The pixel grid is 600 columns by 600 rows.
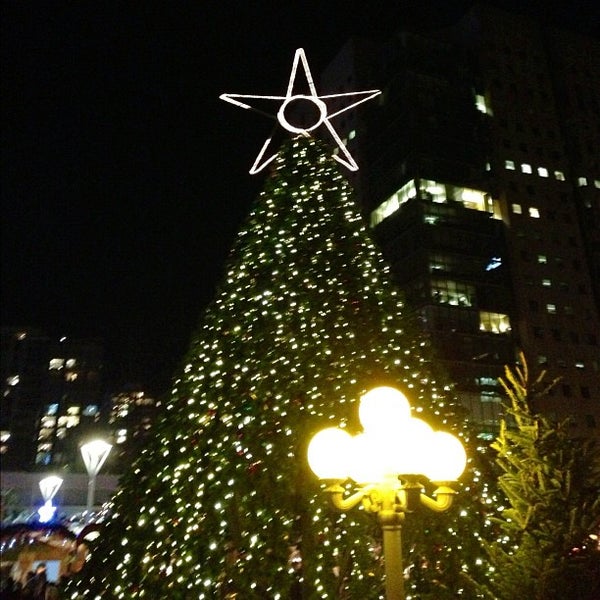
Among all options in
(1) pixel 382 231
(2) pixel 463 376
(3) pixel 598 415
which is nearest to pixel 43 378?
(1) pixel 382 231

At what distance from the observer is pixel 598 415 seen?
4344 cm

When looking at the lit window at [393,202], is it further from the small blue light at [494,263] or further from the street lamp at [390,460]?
the street lamp at [390,460]

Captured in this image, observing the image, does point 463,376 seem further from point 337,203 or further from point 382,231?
point 337,203

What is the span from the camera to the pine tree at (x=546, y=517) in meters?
6.34

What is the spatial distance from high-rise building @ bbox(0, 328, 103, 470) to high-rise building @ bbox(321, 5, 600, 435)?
50.4m

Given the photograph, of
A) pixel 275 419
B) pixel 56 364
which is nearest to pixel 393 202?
pixel 275 419

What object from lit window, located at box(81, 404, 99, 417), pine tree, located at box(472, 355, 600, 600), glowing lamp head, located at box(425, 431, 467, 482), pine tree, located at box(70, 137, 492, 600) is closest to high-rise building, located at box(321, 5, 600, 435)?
pine tree, located at box(70, 137, 492, 600)

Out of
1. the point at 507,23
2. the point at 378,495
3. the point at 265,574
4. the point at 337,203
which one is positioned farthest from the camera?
the point at 507,23

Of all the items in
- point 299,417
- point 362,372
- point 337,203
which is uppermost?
point 337,203

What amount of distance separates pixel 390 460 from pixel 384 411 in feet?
1.25

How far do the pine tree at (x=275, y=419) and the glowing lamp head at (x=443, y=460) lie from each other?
2.08 m

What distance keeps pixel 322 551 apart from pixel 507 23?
60.0 meters

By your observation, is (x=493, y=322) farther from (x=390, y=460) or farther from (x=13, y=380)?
(x=13, y=380)

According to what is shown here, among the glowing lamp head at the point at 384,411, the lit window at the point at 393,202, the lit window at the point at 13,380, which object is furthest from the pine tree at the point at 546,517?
the lit window at the point at 13,380
